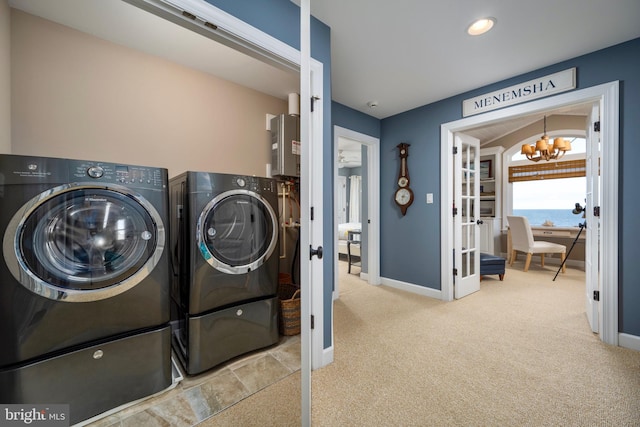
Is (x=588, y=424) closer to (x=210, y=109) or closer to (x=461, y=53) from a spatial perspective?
(x=461, y=53)

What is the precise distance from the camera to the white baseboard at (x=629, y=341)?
6.31 ft

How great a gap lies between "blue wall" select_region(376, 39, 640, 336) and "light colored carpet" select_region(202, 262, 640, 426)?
0.59 m

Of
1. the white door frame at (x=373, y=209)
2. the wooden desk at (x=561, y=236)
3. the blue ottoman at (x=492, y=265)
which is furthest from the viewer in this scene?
the wooden desk at (x=561, y=236)

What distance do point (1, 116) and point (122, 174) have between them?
2.85 ft

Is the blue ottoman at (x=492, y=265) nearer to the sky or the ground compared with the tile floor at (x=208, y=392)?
nearer to the sky

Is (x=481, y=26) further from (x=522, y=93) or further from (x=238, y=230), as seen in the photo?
(x=238, y=230)

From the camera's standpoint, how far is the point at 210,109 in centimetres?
246

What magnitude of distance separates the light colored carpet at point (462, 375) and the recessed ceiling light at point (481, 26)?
2.39 m

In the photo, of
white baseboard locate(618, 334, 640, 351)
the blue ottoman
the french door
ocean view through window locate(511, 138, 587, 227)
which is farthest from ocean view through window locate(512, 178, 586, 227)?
white baseboard locate(618, 334, 640, 351)

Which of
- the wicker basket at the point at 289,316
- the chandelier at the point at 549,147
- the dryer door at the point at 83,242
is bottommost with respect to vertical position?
the wicker basket at the point at 289,316

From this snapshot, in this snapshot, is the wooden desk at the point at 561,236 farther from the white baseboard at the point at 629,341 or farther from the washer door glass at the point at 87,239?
the washer door glass at the point at 87,239

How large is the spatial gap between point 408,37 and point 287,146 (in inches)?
54.2

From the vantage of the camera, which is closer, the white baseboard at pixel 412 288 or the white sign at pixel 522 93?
the white sign at pixel 522 93

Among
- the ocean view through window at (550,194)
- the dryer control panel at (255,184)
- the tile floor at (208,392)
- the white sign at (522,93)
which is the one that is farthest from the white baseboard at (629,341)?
the ocean view through window at (550,194)
